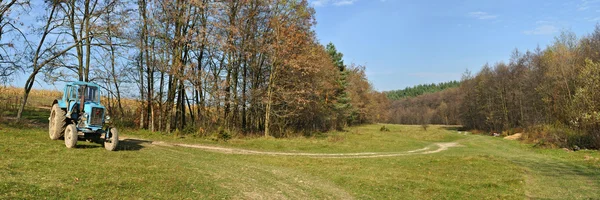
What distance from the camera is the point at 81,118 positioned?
14.3 m

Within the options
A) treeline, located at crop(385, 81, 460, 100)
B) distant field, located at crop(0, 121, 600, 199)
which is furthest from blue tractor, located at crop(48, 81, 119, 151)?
treeline, located at crop(385, 81, 460, 100)

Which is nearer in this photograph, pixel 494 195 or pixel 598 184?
pixel 494 195

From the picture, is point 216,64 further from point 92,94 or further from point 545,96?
point 545,96

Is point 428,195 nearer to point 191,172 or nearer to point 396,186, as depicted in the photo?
point 396,186

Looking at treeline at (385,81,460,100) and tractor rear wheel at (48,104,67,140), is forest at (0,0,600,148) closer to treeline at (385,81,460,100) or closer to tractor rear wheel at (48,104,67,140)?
tractor rear wheel at (48,104,67,140)

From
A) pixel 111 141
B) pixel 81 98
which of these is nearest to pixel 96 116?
pixel 81 98

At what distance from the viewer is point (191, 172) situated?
36.6 ft

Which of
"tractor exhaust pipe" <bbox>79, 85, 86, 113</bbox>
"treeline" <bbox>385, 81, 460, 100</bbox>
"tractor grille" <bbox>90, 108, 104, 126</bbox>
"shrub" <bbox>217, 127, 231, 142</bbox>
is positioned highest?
"treeline" <bbox>385, 81, 460, 100</bbox>

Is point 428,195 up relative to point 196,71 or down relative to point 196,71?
down

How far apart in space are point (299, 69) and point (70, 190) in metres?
22.5

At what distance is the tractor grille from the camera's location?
14164 mm

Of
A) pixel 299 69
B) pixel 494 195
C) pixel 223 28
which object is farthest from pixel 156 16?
pixel 494 195

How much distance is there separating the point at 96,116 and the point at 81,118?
0.60 metres

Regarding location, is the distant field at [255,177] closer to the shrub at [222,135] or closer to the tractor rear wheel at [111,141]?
the tractor rear wheel at [111,141]
